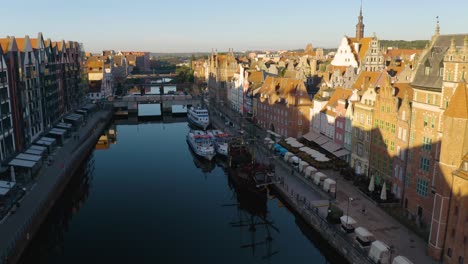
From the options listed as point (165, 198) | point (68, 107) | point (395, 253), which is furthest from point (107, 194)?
point (68, 107)

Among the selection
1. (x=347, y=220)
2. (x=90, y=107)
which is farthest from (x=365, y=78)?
(x=90, y=107)

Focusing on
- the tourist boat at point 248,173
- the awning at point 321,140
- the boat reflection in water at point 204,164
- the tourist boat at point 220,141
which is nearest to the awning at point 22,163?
the boat reflection in water at point 204,164

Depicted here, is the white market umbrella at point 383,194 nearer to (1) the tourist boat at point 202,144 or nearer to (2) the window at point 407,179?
(2) the window at point 407,179

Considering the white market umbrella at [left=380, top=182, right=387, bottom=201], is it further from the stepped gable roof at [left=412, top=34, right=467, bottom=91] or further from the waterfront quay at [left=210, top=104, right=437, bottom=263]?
the stepped gable roof at [left=412, top=34, right=467, bottom=91]

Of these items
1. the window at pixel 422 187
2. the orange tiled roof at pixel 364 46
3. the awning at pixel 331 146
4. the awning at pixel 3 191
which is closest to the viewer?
the window at pixel 422 187

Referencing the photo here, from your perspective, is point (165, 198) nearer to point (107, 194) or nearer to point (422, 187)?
point (107, 194)

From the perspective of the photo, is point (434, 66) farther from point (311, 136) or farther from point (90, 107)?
point (90, 107)

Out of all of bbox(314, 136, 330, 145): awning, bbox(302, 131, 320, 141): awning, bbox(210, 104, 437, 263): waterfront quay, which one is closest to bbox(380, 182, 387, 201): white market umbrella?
bbox(210, 104, 437, 263): waterfront quay
